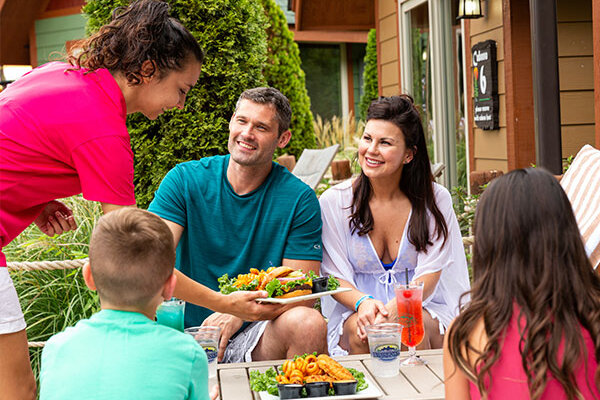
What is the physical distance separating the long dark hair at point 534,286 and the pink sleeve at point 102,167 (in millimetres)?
1101

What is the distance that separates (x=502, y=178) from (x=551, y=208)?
129 millimetres

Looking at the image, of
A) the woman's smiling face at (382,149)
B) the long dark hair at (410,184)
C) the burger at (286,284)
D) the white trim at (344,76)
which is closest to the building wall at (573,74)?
the long dark hair at (410,184)

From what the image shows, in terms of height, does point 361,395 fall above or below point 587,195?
below

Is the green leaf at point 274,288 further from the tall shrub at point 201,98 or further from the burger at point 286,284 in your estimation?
the tall shrub at point 201,98

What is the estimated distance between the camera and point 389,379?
226 centimetres

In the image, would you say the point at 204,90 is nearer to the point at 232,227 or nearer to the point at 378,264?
the point at 232,227

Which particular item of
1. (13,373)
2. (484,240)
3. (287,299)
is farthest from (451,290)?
(13,373)

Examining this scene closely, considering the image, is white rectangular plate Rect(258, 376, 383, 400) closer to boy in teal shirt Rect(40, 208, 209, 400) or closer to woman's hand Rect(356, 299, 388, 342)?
boy in teal shirt Rect(40, 208, 209, 400)

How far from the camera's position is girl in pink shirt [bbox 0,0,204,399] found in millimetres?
2137

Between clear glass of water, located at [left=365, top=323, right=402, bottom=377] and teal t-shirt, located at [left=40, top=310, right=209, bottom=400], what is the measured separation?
73 cm

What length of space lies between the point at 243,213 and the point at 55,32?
11838 mm

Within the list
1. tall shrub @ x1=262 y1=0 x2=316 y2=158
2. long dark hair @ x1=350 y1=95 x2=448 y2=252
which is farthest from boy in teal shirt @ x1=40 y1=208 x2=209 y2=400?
tall shrub @ x1=262 y1=0 x2=316 y2=158

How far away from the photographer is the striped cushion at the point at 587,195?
9.86 ft

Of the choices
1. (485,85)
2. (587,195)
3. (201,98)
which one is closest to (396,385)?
(587,195)
